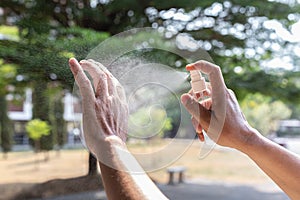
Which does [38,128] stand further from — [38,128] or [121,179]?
[121,179]

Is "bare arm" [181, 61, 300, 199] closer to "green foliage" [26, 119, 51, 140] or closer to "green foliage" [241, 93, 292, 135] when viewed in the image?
"green foliage" [26, 119, 51, 140]

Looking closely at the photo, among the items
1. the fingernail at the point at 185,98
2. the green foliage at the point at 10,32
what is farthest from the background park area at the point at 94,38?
the fingernail at the point at 185,98

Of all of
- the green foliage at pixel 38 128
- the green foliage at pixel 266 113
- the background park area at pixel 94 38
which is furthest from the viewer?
the green foliage at pixel 266 113

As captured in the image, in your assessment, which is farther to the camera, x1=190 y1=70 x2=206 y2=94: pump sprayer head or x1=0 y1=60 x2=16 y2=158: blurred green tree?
x1=0 y1=60 x2=16 y2=158: blurred green tree

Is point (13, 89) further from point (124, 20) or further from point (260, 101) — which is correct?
point (260, 101)

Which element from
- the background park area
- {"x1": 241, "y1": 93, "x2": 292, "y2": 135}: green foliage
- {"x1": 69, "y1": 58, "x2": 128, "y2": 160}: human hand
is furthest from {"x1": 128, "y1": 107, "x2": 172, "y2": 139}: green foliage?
{"x1": 241, "y1": 93, "x2": 292, "y2": 135}: green foliage

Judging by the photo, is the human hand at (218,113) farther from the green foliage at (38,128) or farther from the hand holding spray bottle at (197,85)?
the green foliage at (38,128)

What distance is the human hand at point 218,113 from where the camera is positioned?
15.2 inches

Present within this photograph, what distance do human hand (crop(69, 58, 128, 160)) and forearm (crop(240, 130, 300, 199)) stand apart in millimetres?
143

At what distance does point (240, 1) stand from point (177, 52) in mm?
1485

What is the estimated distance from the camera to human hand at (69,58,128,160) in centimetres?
32

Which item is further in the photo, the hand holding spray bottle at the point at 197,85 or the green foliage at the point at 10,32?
the green foliage at the point at 10,32

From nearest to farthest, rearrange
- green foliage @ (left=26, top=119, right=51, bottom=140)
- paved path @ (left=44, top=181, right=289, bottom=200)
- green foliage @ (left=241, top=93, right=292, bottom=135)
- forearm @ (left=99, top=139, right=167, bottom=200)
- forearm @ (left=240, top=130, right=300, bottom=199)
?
forearm @ (left=99, top=139, right=167, bottom=200), forearm @ (left=240, top=130, right=300, bottom=199), green foliage @ (left=26, top=119, right=51, bottom=140), paved path @ (left=44, top=181, right=289, bottom=200), green foliage @ (left=241, top=93, right=292, bottom=135)

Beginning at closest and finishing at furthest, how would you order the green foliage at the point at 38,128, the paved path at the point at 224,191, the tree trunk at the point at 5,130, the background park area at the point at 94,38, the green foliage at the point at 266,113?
the background park area at the point at 94,38
the green foliage at the point at 38,128
the tree trunk at the point at 5,130
the paved path at the point at 224,191
the green foliage at the point at 266,113
